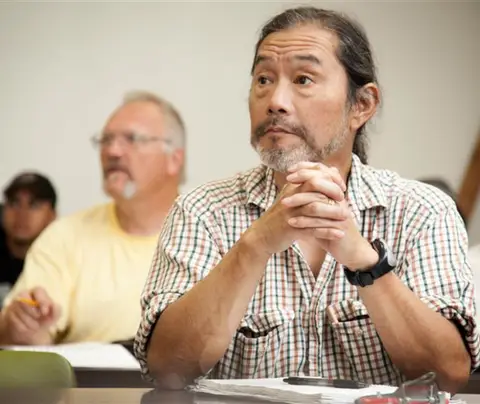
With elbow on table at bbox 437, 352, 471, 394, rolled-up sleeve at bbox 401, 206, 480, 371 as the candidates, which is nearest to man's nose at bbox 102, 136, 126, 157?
rolled-up sleeve at bbox 401, 206, 480, 371

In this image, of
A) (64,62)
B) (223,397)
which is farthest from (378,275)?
(64,62)

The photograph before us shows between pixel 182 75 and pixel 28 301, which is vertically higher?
pixel 182 75

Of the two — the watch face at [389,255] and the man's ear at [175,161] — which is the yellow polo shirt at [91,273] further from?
the watch face at [389,255]

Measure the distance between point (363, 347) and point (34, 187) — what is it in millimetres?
2272

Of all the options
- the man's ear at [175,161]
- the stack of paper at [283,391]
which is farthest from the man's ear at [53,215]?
the stack of paper at [283,391]

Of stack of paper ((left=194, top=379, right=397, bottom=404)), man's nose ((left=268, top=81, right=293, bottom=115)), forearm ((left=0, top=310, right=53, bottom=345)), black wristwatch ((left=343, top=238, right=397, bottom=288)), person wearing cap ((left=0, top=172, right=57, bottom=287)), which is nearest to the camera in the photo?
stack of paper ((left=194, top=379, right=397, bottom=404))

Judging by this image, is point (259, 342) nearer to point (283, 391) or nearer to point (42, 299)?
point (283, 391)

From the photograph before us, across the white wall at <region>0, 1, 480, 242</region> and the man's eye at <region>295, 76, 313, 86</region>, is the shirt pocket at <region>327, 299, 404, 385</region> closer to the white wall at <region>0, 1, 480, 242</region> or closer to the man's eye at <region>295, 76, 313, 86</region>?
the man's eye at <region>295, 76, 313, 86</region>

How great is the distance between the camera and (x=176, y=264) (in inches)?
65.2

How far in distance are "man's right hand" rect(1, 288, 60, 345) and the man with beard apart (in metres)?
1.58

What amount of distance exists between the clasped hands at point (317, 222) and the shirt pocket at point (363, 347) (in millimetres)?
116

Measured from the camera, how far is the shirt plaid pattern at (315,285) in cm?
162

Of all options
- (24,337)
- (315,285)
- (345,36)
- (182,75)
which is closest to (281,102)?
(345,36)

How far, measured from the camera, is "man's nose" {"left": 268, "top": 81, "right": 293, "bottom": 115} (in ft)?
5.52
